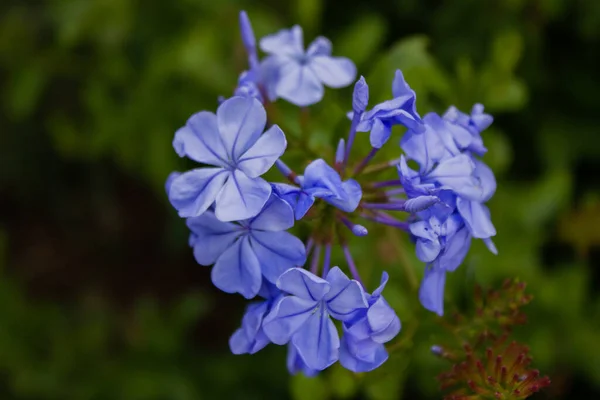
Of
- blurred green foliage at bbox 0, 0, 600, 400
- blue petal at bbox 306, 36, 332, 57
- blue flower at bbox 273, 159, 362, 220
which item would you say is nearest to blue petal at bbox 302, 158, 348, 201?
blue flower at bbox 273, 159, 362, 220

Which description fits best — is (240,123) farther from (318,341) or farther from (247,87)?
(318,341)

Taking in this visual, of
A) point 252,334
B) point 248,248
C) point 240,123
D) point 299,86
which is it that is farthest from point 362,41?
point 252,334

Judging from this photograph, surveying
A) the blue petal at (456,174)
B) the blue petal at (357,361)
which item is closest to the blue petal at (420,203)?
the blue petal at (456,174)

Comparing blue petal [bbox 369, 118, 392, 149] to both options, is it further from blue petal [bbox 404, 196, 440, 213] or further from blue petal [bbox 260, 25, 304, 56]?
blue petal [bbox 260, 25, 304, 56]

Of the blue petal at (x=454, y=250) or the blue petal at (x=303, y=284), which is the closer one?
the blue petal at (x=303, y=284)

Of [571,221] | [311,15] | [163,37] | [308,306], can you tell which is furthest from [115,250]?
[308,306]

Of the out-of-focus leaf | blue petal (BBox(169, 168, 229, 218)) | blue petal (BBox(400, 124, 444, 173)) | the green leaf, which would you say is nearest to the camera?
blue petal (BBox(169, 168, 229, 218))

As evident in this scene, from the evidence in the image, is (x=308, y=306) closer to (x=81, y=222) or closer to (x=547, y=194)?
(x=547, y=194)

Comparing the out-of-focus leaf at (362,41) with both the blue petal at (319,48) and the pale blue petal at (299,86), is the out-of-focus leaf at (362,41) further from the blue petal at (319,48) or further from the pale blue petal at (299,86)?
the pale blue petal at (299,86)

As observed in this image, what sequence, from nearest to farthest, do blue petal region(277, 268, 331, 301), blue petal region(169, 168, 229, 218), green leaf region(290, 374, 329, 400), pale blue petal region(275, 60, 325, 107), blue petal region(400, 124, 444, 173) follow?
blue petal region(277, 268, 331, 301)
blue petal region(169, 168, 229, 218)
blue petal region(400, 124, 444, 173)
pale blue petal region(275, 60, 325, 107)
green leaf region(290, 374, 329, 400)
